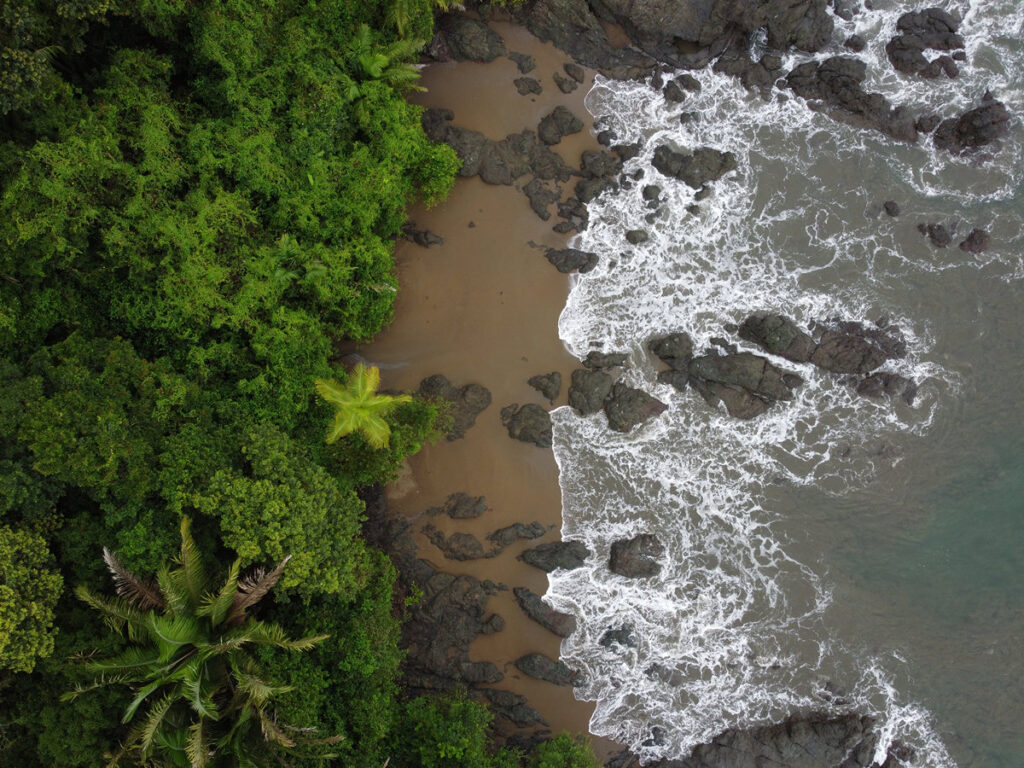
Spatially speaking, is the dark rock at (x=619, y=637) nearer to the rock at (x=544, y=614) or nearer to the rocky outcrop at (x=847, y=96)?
the rock at (x=544, y=614)

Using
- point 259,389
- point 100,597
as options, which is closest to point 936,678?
point 259,389

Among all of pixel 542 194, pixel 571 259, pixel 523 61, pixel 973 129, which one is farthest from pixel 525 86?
pixel 973 129

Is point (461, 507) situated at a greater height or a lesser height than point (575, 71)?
lesser

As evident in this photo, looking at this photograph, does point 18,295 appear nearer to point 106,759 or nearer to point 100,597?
point 100,597

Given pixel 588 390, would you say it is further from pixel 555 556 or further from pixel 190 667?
pixel 190 667

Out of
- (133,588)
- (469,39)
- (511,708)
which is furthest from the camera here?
Result: (469,39)

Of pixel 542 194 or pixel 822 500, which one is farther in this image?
pixel 542 194
